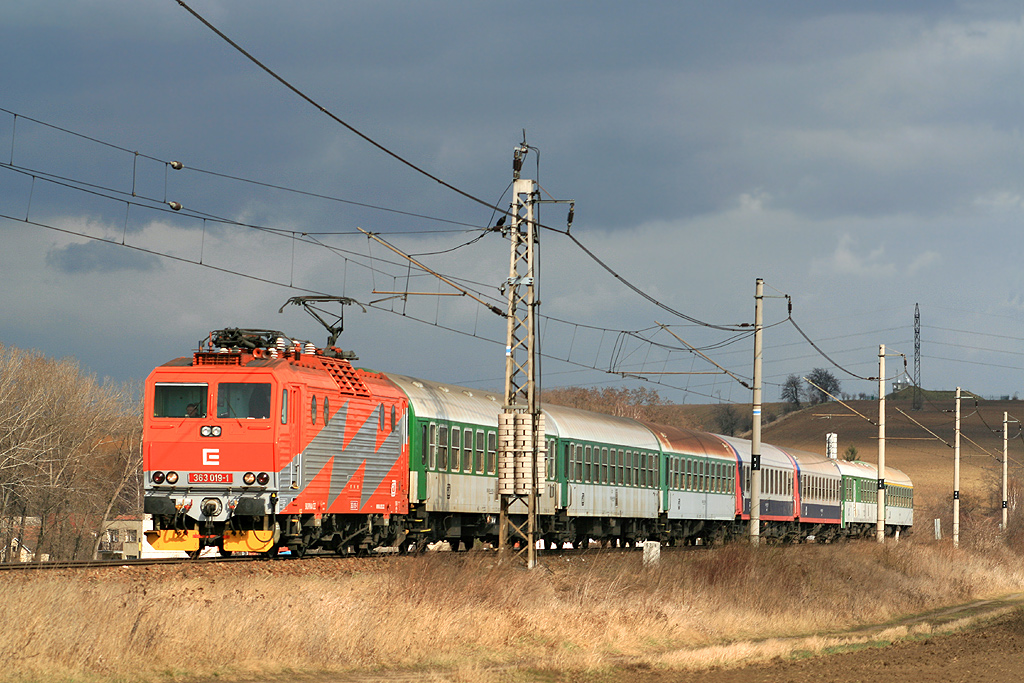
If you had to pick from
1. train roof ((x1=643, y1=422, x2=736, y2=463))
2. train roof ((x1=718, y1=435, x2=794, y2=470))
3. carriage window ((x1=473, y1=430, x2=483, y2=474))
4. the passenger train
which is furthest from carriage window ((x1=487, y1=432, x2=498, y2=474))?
train roof ((x1=718, y1=435, x2=794, y2=470))

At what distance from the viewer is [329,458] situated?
24406 mm

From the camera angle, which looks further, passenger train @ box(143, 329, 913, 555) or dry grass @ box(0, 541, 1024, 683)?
passenger train @ box(143, 329, 913, 555)

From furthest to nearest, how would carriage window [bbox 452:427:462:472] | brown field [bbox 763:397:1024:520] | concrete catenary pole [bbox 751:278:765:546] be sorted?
brown field [bbox 763:397:1024:520]
concrete catenary pole [bbox 751:278:765:546]
carriage window [bbox 452:427:462:472]

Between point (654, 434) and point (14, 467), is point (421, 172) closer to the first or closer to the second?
point (654, 434)

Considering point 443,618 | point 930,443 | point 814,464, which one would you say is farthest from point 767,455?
point 930,443

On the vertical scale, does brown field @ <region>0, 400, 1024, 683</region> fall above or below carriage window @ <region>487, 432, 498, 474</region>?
below

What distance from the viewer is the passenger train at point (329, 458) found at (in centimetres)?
2300

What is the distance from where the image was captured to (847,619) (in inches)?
1292

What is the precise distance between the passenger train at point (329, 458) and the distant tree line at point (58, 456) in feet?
96.6

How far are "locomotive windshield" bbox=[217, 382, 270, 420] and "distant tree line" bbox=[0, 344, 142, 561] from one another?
1398 inches

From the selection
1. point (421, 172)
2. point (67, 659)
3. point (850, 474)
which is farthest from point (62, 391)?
point (67, 659)

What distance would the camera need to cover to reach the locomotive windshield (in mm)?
23094

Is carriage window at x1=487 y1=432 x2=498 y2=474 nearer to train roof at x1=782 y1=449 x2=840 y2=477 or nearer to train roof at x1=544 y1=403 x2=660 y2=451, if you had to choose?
train roof at x1=544 y1=403 x2=660 y2=451

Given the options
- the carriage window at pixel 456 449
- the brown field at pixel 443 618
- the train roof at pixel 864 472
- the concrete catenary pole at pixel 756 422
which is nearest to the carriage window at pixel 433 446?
the carriage window at pixel 456 449
